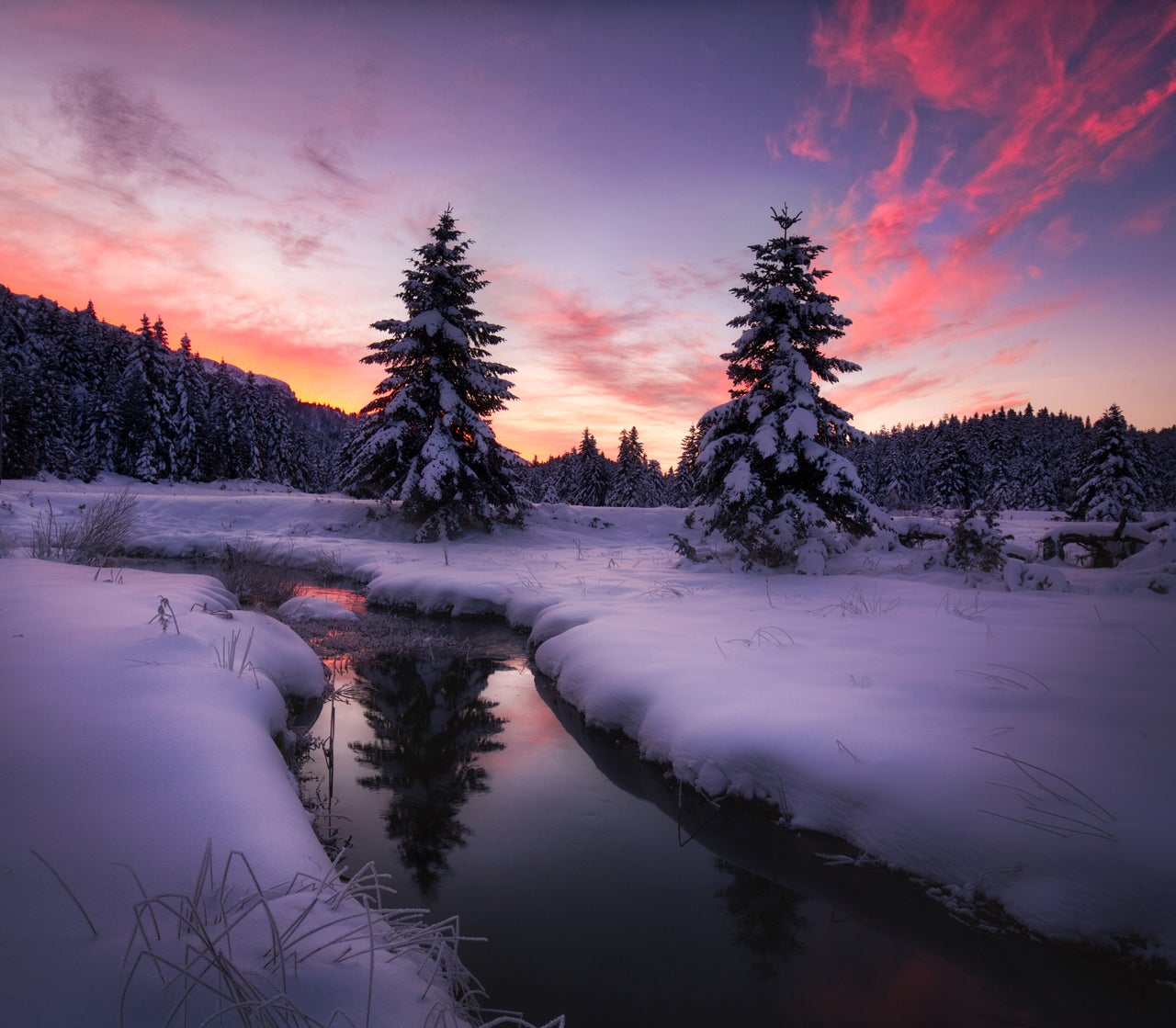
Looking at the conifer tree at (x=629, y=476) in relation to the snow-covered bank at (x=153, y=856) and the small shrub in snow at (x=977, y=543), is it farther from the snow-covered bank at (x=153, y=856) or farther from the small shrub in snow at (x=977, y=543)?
the snow-covered bank at (x=153, y=856)

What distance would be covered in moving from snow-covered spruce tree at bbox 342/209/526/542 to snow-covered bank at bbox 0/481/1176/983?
6.85m

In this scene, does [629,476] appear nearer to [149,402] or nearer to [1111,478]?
[1111,478]

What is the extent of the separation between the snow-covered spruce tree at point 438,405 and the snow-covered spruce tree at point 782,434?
7.09m

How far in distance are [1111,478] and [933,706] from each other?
30.2m

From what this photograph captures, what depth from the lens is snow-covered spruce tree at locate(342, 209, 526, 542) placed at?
16.0 m

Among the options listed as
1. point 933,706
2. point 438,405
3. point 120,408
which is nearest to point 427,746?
point 933,706

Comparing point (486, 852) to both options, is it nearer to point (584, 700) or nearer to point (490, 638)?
point (584, 700)

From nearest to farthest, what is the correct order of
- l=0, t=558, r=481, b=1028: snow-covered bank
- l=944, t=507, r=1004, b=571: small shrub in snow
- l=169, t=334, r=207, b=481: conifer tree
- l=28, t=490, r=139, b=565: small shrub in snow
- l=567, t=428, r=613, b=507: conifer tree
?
l=0, t=558, r=481, b=1028: snow-covered bank < l=28, t=490, r=139, b=565: small shrub in snow < l=944, t=507, r=1004, b=571: small shrub in snow < l=169, t=334, r=207, b=481: conifer tree < l=567, t=428, r=613, b=507: conifer tree

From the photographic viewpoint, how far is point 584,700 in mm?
5246

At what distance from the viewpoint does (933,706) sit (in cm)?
394

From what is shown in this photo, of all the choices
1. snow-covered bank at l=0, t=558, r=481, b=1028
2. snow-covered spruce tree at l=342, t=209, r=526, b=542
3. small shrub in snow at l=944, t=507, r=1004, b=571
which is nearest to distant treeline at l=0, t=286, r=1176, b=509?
snow-covered spruce tree at l=342, t=209, r=526, b=542

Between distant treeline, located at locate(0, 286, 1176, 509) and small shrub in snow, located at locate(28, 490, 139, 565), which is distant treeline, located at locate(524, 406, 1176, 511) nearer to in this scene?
distant treeline, located at locate(0, 286, 1176, 509)

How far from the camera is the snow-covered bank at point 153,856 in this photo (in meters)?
1.43

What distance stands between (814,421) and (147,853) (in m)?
10.8
